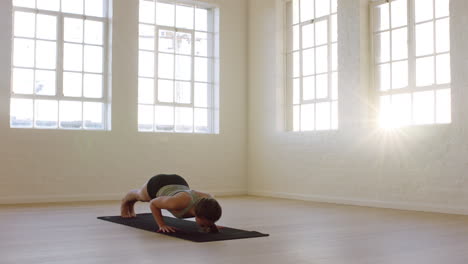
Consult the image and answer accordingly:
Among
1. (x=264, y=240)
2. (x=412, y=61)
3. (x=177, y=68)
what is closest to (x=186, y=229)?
(x=264, y=240)

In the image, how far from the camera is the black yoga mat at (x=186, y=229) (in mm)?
4469

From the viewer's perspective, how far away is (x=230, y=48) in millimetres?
10281

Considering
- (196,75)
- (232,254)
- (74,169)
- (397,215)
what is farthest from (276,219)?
(196,75)

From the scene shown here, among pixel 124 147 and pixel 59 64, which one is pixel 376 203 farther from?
pixel 59 64

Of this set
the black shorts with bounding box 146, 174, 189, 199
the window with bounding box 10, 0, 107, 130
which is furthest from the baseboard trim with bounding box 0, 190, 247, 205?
the black shorts with bounding box 146, 174, 189, 199

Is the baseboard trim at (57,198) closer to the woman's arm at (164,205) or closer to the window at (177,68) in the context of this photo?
the window at (177,68)

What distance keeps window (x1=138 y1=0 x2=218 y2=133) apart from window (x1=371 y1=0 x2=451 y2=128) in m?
3.35

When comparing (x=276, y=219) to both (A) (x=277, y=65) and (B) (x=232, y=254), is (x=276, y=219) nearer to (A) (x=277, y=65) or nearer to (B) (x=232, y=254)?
(B) (x=232, y=254)

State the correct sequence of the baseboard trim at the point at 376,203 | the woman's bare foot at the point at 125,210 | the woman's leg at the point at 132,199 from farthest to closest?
the baseboard trim at the point at 376,203 < the woman's bare foot at the point at 125,210 < the woman's leg at the point at 132,199

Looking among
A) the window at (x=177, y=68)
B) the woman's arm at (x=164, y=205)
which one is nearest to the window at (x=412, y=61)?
the window at (x=177, y=68)

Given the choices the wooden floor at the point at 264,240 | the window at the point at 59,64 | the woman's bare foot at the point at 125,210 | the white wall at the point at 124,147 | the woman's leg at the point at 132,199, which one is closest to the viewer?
the wooden floor at the point at 264,240

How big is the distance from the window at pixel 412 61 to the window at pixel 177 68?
11.0 ft

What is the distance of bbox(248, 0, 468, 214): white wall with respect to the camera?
6.80m

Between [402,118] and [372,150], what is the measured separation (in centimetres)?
62
